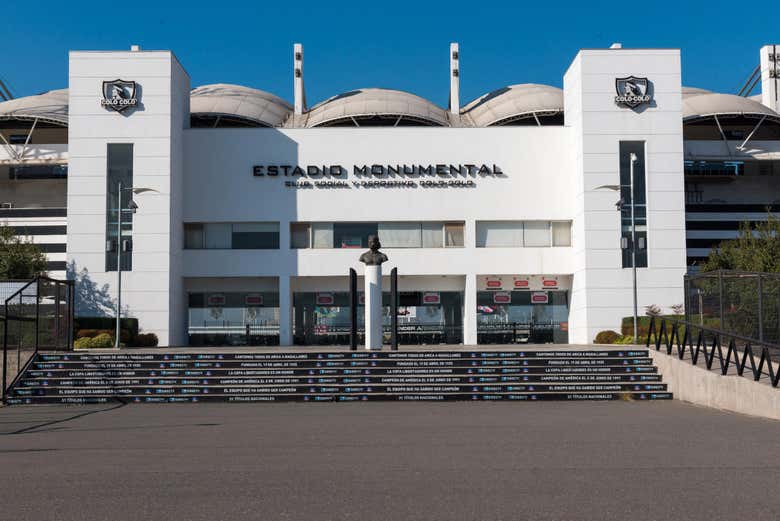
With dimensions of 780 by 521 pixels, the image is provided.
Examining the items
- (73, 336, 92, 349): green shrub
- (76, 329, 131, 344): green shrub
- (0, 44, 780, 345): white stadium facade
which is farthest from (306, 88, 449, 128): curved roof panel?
(73, 336, 92, 349): green shrub

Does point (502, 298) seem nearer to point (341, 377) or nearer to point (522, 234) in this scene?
point (522, 234)

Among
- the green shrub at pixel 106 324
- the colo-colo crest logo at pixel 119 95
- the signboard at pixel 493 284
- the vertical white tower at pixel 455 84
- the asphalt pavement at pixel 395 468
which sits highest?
the vertical white tower at pixel 455 84

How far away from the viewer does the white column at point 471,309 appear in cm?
3816

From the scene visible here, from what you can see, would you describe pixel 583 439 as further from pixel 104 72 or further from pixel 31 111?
pixel 31 111

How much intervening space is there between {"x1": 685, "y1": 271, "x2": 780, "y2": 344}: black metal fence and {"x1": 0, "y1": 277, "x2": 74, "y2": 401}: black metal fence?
52.4 feet

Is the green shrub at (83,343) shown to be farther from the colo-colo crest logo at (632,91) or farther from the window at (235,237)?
the colo-colo crest logo at (632,91)

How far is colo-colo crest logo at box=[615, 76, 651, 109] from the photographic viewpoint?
37125 millimetres

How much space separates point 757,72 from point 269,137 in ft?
146

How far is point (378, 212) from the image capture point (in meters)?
38.4

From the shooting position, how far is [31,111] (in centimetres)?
4997

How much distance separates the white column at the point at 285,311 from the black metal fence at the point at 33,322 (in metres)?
13.0

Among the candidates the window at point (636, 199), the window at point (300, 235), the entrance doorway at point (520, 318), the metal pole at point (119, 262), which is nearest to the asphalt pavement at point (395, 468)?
the metal pole at point (119, 262)

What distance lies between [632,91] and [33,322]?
26416 millimetres

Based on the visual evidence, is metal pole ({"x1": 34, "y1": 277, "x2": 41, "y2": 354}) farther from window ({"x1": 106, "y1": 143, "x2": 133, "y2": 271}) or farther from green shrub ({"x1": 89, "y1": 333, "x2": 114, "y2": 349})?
window ({"x1": 106, "y1": 143, "x2": 133, "y2": 271})
